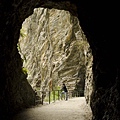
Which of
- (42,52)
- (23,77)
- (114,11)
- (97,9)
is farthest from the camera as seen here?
(42,52)

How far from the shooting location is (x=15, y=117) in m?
10.6

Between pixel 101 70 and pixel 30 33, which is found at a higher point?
pixel 30 33

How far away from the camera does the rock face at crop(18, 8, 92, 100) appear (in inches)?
1059

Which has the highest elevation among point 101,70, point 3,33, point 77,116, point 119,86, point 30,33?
point 30,33

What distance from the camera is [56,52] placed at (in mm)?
29391

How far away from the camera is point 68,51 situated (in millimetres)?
27594

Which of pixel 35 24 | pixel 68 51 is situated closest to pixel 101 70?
pixel 68 51

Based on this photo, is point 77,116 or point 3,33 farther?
point 77,116

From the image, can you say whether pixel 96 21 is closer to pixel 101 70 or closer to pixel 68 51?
pixel 101 70

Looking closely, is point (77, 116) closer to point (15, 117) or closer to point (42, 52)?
point (15, 117)

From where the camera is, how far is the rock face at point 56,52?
2691 centimetres

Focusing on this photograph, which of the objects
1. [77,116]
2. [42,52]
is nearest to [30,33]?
[42,52]

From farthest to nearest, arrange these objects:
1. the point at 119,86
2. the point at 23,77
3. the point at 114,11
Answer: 1. the point at 23,77
2. the point at 114,11
3. the point at 119,86

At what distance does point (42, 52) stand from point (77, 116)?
21662mm
